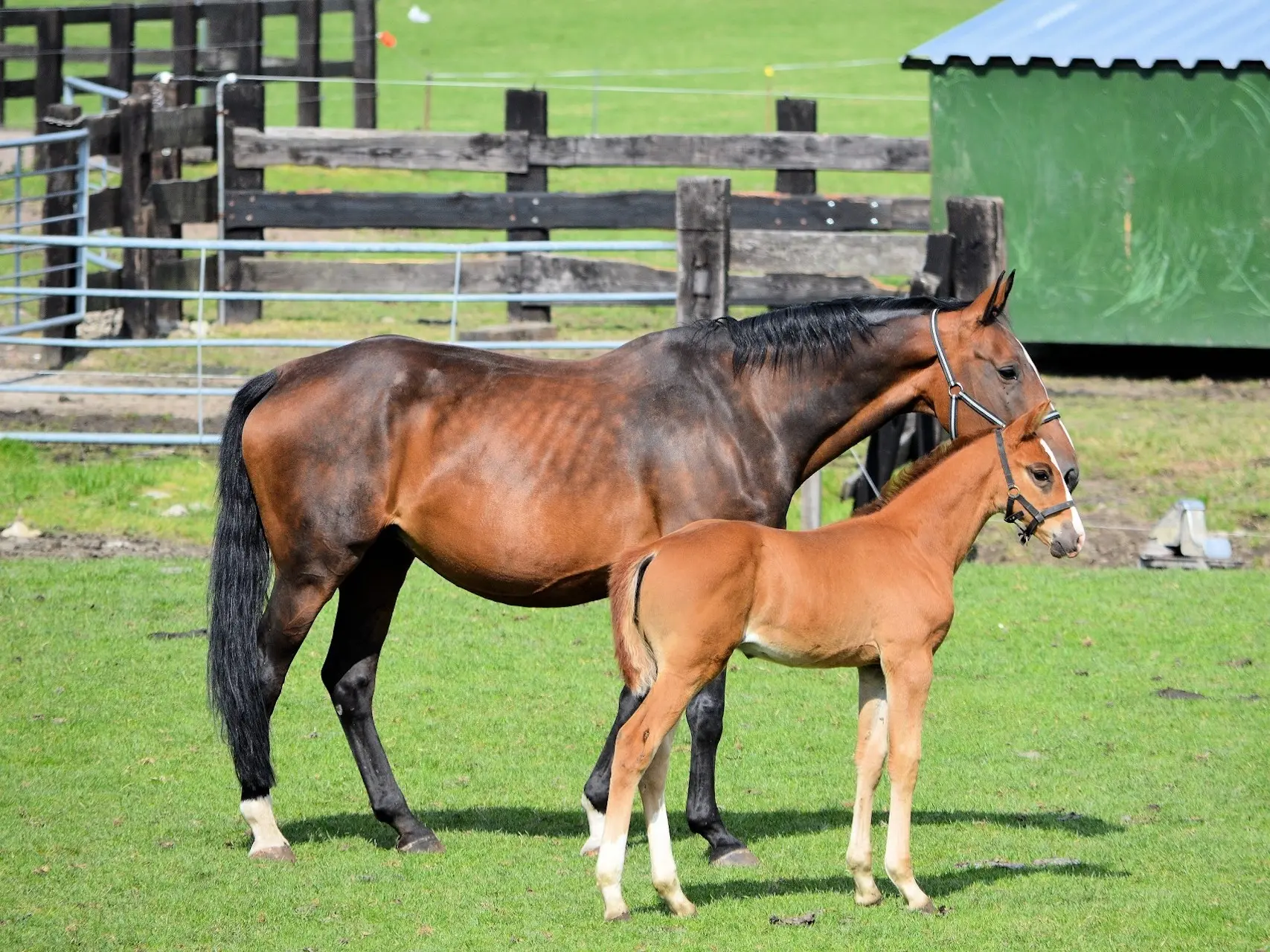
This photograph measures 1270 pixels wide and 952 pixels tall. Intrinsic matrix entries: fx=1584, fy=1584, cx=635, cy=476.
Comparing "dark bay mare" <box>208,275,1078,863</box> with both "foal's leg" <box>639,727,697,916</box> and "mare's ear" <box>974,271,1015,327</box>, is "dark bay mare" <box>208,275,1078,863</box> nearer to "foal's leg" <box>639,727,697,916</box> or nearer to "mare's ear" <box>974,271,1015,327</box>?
"mare's ear" <box>974,271,1015,327</box>

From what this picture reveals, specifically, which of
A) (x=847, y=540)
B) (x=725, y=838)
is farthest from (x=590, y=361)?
(x=725, y=838)

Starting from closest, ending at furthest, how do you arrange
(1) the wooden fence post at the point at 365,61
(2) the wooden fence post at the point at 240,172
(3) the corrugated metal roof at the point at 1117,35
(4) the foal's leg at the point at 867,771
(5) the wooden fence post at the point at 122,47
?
(4) the foal's leg at the point at 867,771
(3) the corrugated metal roof at the point at 1117,35
(2) the wooden fence post at the point at 240,172
(5) the wooden fence post at the point at 122,47
(1) the wooden fence post at the point at 365,61

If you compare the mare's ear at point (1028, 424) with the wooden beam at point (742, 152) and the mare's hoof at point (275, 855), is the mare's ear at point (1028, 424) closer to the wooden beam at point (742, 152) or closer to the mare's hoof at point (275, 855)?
the mare's hoof at point (275, 855)

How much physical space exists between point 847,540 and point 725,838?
1.35 m

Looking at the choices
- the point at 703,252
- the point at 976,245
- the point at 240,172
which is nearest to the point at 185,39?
the point at 240,172

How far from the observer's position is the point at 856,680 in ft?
27.9

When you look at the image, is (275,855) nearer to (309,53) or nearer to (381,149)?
(381,149)

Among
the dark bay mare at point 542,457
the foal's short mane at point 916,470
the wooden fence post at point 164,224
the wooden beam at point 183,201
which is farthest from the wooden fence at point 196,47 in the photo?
the foal's short mane at point 916,470

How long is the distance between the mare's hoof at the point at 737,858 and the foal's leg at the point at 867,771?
62cm

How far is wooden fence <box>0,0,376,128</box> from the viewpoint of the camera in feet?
78.8

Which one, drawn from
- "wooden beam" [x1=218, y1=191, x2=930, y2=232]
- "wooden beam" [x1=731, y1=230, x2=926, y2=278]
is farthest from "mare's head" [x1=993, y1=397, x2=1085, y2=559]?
"wooden beam" [x1=218, y1=191, x2=930, y2=232]

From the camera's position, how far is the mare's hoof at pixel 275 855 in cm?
596

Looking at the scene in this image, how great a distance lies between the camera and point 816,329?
6180 mm

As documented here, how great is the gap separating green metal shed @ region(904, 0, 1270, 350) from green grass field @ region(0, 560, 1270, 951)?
197 inches
